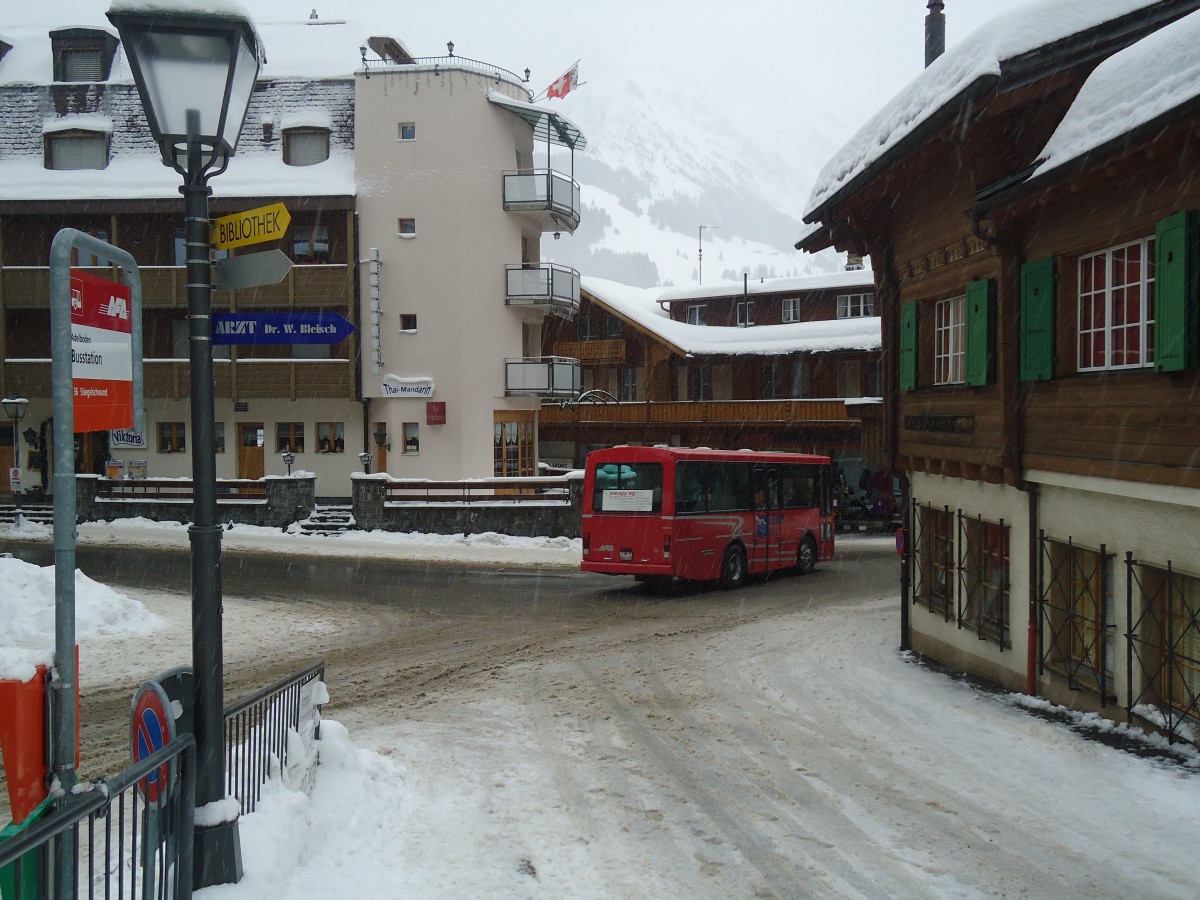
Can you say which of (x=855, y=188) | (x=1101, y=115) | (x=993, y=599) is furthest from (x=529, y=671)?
(x=1101, y=115)

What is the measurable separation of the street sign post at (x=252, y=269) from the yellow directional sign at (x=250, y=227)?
0.27 ft

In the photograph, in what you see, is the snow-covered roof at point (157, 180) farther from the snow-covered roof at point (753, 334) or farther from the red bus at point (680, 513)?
the red bus at point (680, 513)

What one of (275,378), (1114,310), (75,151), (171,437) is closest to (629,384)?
(275,378)

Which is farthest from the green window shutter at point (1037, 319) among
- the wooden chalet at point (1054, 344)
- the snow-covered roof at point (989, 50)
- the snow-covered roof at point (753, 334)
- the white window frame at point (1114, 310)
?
the snow-covered roof at point (753, 334)

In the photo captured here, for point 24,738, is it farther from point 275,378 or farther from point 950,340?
point 275,378

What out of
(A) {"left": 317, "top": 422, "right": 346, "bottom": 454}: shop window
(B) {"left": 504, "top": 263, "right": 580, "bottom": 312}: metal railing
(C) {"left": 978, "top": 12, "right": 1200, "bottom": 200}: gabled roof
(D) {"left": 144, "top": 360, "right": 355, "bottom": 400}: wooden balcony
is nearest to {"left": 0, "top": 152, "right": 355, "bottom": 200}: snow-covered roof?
(D) {"left": 144, "top": 360, "right": 355, "bottom": 400}: wooden balcony

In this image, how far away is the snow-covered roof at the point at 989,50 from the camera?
10992 millimetres

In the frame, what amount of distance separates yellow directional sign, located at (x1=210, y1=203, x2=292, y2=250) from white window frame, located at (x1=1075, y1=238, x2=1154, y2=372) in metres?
7.92

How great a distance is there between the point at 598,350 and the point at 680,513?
27516mm

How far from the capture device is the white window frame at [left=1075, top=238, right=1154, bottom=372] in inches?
388

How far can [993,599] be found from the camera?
43.8 feet

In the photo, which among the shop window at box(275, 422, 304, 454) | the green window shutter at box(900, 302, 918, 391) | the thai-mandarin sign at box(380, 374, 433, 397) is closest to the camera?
the green window shutter at box(900, 302, 918, 391)

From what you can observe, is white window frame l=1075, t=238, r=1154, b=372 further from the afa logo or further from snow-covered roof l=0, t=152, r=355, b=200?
snow-covered roof l=0, t=152, r=355, b=200

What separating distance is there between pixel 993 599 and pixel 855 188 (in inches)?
223
